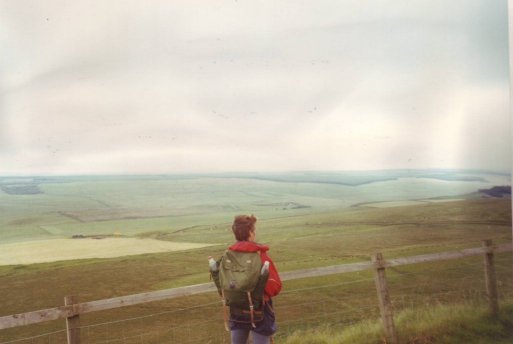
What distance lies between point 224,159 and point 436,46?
217cm

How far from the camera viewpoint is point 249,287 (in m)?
2.62

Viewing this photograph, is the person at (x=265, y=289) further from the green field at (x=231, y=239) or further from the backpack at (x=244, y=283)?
the green field at (x=231, y=239)

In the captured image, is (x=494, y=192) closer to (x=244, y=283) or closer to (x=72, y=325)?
(x=244, y=283)

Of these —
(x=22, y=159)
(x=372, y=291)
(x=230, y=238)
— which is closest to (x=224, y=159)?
A: (x=230, y=238)

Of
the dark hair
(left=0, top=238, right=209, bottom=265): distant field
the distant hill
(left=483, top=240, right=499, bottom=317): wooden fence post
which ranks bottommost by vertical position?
(left=483, top=240, right=499, bottom=317): wooden fence post

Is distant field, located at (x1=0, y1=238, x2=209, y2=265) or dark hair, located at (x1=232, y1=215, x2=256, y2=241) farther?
distant field, located at (x1=0, y1=238, x2=209, y2=265)

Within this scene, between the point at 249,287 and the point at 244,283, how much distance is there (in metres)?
0.03

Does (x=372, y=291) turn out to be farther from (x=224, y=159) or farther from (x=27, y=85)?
(x=27, y=85)

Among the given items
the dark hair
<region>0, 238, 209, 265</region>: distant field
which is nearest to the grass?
<region>0, 238, 209, 265</region>: distant field

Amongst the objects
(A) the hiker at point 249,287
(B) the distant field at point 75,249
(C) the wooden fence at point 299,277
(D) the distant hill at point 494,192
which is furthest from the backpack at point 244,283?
(D) the distant hill at point 494,192

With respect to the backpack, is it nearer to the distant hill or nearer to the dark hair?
the dark hair

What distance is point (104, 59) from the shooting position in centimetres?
362

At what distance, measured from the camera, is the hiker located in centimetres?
263

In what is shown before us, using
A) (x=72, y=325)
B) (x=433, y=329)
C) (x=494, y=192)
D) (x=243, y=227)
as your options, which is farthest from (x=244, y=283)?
(x=494, y=192)
